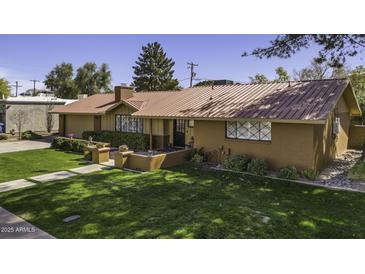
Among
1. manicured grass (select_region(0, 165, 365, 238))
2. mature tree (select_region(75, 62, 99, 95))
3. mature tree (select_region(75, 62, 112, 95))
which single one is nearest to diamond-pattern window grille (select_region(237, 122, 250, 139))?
manicured grass (select_region(0, 165, 365, 238))

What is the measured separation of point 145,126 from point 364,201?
12406 mm

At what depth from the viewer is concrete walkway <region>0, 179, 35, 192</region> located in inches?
372

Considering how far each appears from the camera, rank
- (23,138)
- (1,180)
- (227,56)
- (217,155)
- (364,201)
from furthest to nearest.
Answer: (23,138) < (227,56) < (217,155) < (1,180) < (364,201)

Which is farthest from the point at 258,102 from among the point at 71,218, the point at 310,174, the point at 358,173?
the point at 71,218

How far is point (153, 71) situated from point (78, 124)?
27767mm

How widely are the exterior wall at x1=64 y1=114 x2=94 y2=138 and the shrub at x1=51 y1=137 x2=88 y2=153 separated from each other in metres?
3.60

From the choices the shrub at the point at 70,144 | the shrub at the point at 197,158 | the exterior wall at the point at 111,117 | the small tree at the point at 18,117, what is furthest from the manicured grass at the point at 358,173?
the small tree at the point at 18,117

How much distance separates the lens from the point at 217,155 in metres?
13.1

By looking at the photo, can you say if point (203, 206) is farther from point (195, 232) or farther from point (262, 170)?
point (262, 170)

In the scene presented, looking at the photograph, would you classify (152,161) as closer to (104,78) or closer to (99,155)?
(99,155)

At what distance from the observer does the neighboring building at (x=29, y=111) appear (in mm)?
26328

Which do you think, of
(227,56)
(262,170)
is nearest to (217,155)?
(262,170)

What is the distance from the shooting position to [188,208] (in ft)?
24.6

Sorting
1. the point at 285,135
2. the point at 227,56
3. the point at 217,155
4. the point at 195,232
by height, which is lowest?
the point at 195,232
